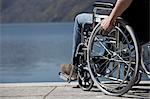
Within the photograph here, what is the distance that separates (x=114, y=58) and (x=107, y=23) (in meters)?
0.36

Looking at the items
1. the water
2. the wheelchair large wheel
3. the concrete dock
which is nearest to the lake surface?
the water

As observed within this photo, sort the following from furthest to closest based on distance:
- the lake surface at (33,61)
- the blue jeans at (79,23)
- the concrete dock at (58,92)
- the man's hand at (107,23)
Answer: the lake surface at (33,61)
the blue jeans at (79,23)
the concrete dock at (58,92)
the man's hand at (107,23)

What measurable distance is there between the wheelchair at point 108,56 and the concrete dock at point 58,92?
95 mm

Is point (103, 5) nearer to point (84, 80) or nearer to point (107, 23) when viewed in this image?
point (107, 23)

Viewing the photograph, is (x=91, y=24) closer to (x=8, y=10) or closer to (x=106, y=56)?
(x=106, y=56)

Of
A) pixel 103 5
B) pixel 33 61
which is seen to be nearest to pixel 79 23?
pixel 103 5

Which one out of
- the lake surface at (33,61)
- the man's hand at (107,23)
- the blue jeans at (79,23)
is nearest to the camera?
the man's hand at (107,23)

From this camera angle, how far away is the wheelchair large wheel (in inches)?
137

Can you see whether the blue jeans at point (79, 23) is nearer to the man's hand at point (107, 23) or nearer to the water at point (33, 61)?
the man's hand at point (107, 23)

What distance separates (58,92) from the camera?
391 centimetres

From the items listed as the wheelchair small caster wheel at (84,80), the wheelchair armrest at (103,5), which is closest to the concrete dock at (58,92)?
the wheelchair small caster wheel at (84,80)

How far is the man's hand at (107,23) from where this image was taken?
3.44m

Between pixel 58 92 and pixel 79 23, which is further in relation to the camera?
pixel 79 23

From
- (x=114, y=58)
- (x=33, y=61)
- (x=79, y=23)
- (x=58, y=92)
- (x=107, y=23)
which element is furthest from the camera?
(x=33, y=61)
